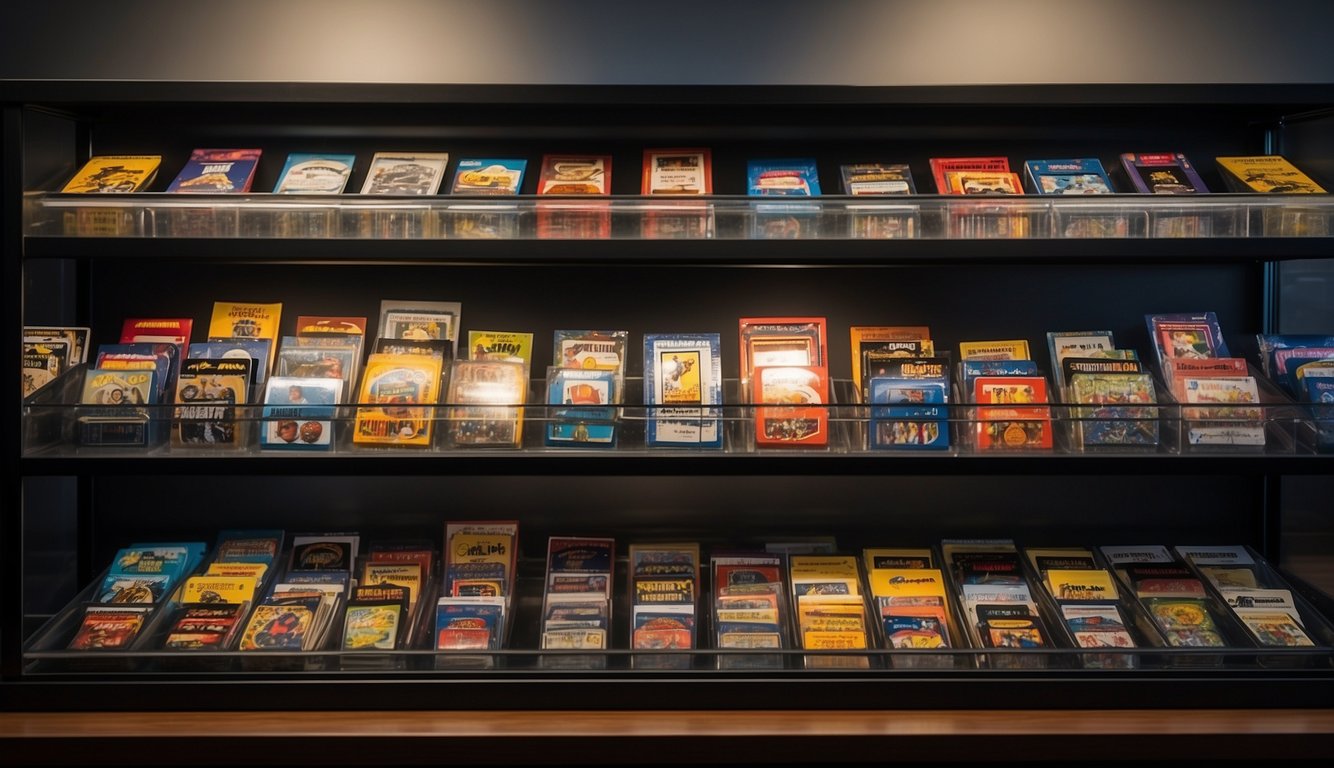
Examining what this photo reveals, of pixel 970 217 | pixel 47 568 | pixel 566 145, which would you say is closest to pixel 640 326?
pixel 566 145

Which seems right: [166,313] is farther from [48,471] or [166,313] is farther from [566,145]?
[566,145]

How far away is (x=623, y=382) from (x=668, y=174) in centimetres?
53

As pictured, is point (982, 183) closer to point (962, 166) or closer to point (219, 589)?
point (962, 166)

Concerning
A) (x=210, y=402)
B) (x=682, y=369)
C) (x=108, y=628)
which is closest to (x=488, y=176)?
(x=682, y=369)

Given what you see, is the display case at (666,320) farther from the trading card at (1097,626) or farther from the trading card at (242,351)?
the trading card at (242,351)

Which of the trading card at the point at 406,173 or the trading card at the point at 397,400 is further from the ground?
the trading card at the point at 406,173

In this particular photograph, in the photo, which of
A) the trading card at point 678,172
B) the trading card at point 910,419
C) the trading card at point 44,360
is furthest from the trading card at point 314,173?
the trading card at point 910,419

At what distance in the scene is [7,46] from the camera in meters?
2.32

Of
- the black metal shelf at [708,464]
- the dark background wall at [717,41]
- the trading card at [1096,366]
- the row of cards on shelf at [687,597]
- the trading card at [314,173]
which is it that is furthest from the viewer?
the dark background wall at [717,41]

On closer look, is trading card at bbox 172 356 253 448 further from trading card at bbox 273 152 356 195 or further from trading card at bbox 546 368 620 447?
trading card at bbox 546 368 620 447

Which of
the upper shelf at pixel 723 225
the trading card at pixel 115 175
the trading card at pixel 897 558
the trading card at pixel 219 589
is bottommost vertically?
the trading card at pixel 219 589

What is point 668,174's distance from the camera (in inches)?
88.9

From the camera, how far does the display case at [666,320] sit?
188cm

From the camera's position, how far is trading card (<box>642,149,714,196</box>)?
2.22 metres
